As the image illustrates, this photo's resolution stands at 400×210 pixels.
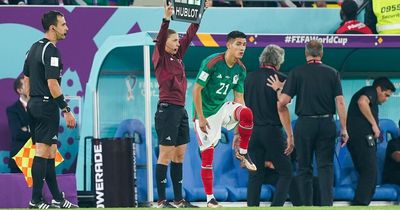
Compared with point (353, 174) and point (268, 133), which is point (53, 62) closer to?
point (268, 133)

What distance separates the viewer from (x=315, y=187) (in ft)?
51.7

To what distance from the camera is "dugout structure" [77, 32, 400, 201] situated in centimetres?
1530

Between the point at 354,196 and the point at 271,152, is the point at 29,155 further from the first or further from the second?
the point at 354,196

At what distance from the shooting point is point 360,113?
1577 centimetres

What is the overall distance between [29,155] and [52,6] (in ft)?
7.12

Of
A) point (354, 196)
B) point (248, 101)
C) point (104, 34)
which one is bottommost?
point (354, 196)

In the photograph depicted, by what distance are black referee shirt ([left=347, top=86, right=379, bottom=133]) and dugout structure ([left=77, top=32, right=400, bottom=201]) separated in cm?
54

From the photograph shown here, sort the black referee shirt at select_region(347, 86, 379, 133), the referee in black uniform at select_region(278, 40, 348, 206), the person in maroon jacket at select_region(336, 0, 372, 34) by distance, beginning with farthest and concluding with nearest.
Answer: the person in maroon jacket at select_region(336, 0, 372, 34), the black referee shirt at select_region(347, 86, 379, 133), the referee in black uniform at select_region(278, 40, 348, 206)

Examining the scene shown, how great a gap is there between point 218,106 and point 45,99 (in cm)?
185

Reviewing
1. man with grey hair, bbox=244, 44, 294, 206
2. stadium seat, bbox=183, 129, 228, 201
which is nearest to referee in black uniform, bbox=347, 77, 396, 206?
man with grey hair, bbox=244, 44, 294, 206

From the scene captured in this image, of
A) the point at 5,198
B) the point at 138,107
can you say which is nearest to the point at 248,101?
the point at 138,107

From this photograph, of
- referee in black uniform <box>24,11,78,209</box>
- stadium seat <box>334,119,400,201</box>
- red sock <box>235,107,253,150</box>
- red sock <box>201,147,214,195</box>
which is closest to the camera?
referee in black uniform <box>24,11,78,209</box>

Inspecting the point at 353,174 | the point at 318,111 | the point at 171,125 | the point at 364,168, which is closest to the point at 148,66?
the point at 171,125

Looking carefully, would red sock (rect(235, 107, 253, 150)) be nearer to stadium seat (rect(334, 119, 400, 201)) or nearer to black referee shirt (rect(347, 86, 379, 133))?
black referee shirt (rect(347, 86, 379, 133))
